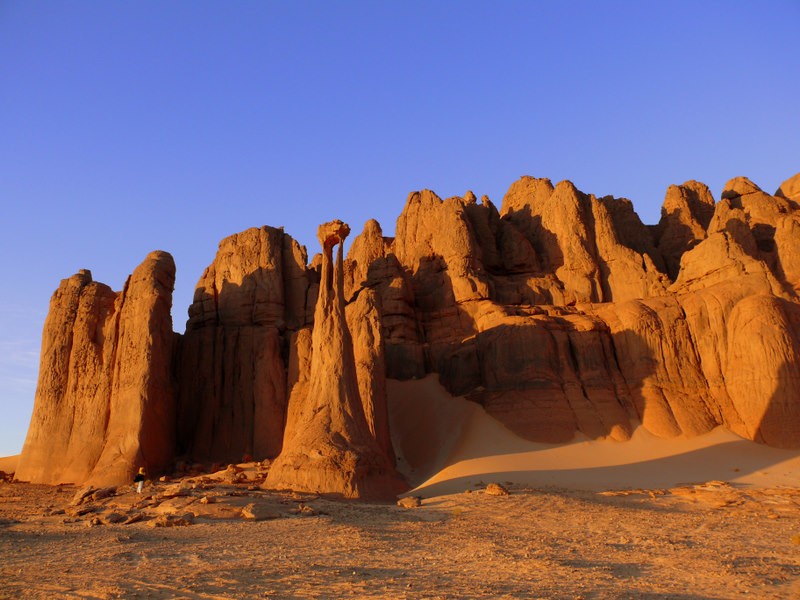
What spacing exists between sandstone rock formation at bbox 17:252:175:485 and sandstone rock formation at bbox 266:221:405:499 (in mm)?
5529

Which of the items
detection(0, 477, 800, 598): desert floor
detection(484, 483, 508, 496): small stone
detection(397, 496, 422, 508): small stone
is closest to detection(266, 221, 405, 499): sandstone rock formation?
detection(397, 496, 422, 508): small stone

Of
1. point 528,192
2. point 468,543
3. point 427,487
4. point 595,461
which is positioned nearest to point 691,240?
point 528,192

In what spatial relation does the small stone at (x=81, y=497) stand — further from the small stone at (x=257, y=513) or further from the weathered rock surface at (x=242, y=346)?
the weathered rock surface at (x=242, y=346)

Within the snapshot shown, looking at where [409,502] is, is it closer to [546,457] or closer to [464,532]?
[464,532]

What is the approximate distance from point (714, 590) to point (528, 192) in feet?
120

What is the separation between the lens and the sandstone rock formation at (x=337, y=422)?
20719mm

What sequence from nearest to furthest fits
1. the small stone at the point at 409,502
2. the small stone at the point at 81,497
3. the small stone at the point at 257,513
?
the small stone at the point at 257,513, the small stone at the point at 409,502, the small stone at the point at 81,497

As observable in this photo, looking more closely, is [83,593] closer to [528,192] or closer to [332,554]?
[332,554]

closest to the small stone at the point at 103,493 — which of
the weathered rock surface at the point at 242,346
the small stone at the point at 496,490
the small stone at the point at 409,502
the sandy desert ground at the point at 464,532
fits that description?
the sandy desert ground at the point at 464,532

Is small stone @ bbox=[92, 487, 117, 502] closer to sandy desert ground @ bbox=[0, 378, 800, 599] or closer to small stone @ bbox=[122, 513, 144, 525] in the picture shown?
sandy desert ground @ bbox=[0, 378, 800, 599]

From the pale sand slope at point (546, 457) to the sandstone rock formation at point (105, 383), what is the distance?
9.77 metres

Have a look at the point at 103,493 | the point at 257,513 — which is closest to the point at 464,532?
the point at 257,513

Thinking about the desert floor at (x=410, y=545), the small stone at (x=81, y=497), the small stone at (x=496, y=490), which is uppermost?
the small stone at (x=81, y=497)

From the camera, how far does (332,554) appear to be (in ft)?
38.4
